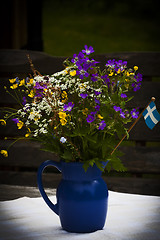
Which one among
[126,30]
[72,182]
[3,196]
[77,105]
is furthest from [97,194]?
[126,30]

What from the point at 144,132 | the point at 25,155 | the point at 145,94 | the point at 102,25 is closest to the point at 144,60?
the point at 145,94

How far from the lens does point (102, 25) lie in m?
6.22

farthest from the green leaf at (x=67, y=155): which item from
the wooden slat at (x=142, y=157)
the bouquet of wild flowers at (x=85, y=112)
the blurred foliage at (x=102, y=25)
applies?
the blurred foliage at (x=102, y=25)

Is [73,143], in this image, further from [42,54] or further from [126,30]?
[126,30]

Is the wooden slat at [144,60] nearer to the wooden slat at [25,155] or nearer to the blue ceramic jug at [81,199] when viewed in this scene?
the wooden slat at [25,155]

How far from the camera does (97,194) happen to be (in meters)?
0.94

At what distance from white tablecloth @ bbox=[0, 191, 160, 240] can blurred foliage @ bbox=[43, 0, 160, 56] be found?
483 cm

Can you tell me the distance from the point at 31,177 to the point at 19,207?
1.28 metres

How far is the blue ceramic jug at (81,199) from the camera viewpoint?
36.6 inches

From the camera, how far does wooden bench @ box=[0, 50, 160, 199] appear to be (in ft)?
7.68

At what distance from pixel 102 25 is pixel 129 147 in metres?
4.23

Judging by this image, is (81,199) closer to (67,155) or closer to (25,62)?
(67,155)

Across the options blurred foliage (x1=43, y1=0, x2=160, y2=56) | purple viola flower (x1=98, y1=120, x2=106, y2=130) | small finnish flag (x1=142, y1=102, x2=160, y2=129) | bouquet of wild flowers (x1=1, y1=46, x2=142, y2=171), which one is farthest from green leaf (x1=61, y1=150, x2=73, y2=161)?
blurred foliage (x1=43, y1=0, x2=160, y2=56)

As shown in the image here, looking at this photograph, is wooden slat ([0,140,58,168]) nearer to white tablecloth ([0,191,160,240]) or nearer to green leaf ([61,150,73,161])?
white tablecloth ([0,191,160,240])
